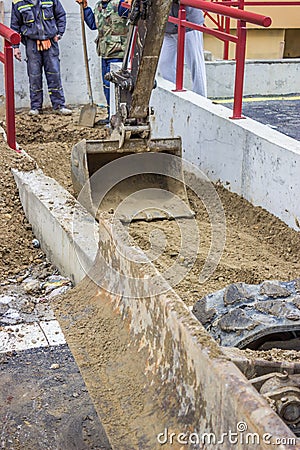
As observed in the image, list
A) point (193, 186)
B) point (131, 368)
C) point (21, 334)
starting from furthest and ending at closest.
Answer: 1. point (193, 186)
2. point (21, 334)
3. point (131, 368)

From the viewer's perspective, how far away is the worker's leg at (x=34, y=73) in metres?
11.2

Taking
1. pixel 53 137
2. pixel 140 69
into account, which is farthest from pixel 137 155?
pixel 53 137

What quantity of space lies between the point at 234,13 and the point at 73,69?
5.85 meters

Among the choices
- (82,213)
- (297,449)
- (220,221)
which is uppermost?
(297,449)

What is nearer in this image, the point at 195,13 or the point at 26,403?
the point at 26,403

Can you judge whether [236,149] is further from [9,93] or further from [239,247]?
[9,93]

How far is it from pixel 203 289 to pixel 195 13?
461 centimetres

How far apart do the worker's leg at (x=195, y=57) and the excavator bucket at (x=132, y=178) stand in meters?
2.34

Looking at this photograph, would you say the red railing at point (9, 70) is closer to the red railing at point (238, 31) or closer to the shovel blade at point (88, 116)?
the red railing at point (238, 31)

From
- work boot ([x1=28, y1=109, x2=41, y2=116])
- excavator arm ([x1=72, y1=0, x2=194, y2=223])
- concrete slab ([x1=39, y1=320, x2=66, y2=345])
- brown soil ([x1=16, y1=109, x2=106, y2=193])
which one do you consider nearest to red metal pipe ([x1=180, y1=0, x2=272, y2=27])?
excavator arm ([x1=72, y1=0, x2=194, y2=223])

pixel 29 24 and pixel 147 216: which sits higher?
pixel 29 24

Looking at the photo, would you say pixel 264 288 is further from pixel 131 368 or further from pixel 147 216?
pixel 147 216

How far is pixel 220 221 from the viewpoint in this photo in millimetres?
6559

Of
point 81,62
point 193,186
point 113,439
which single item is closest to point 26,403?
point 113,439
